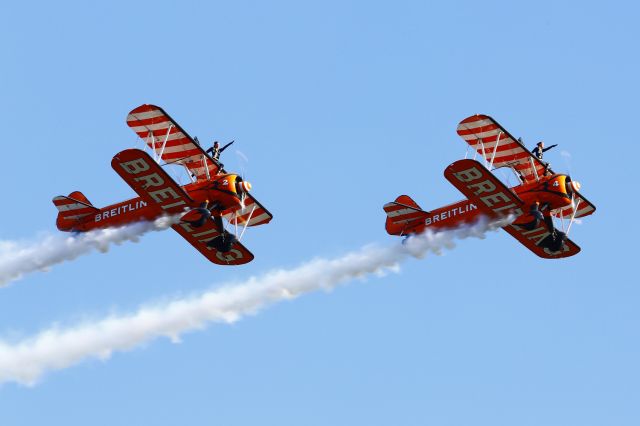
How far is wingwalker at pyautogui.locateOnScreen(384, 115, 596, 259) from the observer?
6178 cm

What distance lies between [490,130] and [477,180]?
8.31 ft

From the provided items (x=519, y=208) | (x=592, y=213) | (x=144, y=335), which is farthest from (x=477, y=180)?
(x=144, y=335)

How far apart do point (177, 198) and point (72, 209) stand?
4.58 m

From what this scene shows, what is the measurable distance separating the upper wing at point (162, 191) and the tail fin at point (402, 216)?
14.2 feet

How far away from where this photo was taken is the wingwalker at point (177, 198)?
2420 inches

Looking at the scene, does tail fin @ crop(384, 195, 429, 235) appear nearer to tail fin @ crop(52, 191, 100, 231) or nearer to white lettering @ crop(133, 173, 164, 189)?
white lettering @ crop(133, 173, 164, 189)

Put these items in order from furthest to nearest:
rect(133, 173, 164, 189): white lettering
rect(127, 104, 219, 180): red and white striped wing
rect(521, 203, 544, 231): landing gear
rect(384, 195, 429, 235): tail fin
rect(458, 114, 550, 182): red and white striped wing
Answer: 1. rect(384, 195, 429, 235): tail fin
2. rect(458, 114, 550, 182): red and white striped wing
3. rect(127, 104, 219, 180): red and white striped wing
4. rect(521, 203, 544, 231): landing gear
5. rect(133, 173, 164, 189): white lettering

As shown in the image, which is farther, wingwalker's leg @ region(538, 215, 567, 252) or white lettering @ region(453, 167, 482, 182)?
wingwalker's leg @ region(538, 215, 567, 252)

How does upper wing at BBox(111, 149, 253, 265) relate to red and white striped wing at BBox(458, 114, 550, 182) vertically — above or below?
below

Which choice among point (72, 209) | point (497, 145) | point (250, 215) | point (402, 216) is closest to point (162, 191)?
point (250, 215)

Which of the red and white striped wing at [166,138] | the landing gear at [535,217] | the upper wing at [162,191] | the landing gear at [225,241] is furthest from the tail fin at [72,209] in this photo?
the landing gear at [535,217]

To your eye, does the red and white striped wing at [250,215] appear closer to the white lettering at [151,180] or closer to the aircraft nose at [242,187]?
the aircraft nose at [242,187]

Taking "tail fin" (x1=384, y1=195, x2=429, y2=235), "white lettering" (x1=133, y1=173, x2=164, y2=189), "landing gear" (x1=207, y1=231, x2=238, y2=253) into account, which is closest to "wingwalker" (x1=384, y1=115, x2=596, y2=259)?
"tail fin" (x1=384, y1=195, x2=429, y2=235)

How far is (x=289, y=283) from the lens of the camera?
65.5 meters
